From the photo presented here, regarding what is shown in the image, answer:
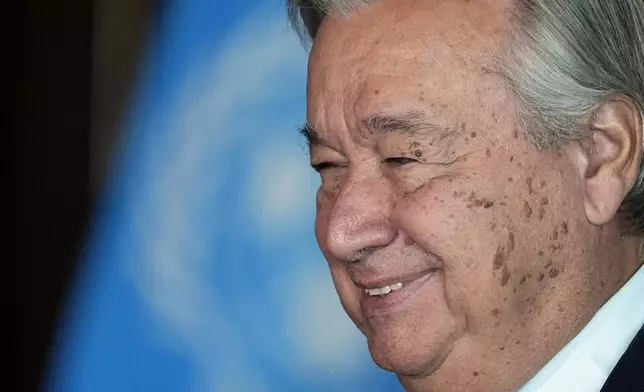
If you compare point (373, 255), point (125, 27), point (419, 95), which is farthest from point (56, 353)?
point (419, 95)

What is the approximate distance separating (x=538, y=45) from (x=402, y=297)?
0.37 meters

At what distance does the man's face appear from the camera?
1261 mm

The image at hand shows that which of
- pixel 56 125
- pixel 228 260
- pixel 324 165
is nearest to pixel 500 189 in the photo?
pixel 324 165

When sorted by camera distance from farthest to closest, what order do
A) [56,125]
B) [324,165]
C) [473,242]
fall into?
1. [56,125]
2. [324,165]
3. [473,242]

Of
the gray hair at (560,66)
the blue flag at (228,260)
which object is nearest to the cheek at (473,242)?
the gray hair at (560,66)

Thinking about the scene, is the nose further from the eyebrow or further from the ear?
the ear

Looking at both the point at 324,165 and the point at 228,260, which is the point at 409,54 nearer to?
the point at 324,165

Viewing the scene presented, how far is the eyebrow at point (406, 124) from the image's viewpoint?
4.18 feet

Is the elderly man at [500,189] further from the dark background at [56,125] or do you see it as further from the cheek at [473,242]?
the dark background at [56,125]

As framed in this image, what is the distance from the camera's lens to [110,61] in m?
1.99

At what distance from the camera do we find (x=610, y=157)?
1.27 meters

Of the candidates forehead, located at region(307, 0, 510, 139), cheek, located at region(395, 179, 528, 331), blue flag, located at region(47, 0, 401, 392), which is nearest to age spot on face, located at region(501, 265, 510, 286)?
cheek, located at region(395, 179, 528, 331)

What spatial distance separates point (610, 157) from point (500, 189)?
150 millimetres

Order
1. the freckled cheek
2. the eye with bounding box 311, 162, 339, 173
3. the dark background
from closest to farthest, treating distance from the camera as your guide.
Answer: the freckled cheek
the eye with bounding box 311, 162, 339, 173
the dark background
